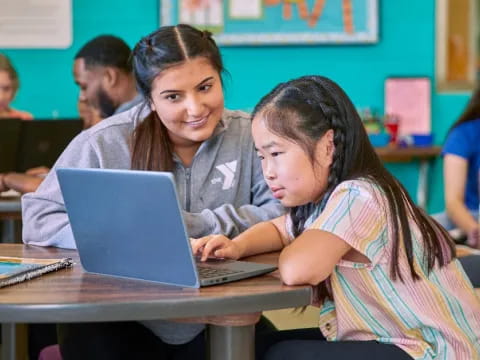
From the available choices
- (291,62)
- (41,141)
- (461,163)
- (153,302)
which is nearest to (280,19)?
(291,62)

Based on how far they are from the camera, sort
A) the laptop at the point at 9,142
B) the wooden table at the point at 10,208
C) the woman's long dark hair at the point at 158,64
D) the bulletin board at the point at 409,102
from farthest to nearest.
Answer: the bulletin board at the point at 409,102 → the laptop at the point at 9,142 → the wooden table at the point at 10,208 → the woman's long dark hair at the point at 158,64

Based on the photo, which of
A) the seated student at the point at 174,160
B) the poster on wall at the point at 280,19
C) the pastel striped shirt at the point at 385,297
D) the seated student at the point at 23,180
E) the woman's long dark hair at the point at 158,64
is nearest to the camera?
the pastel striped shirt at the point at 385,297

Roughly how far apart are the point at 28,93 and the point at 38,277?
11.2 ft

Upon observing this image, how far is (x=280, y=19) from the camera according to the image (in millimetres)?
4992

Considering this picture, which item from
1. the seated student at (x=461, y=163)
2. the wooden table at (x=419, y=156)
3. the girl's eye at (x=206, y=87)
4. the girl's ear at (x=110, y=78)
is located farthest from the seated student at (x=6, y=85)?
the girl's eye at (x=206, y=87)

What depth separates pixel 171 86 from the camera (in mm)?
1985

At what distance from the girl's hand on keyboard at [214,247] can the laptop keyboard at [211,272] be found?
0.09m

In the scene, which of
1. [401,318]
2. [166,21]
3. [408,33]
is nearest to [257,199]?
[401,318]

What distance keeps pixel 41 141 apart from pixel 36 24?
5.80 ft

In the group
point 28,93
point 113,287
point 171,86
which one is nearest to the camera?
point 113,287

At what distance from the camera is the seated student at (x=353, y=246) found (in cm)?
159

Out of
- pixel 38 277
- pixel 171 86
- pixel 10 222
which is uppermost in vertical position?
pixel 171 86

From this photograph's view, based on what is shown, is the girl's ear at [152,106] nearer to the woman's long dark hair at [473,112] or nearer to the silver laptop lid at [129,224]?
the silver laptop lid at [129,224]

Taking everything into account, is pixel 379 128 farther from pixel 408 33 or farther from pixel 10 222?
pixel 10 222
